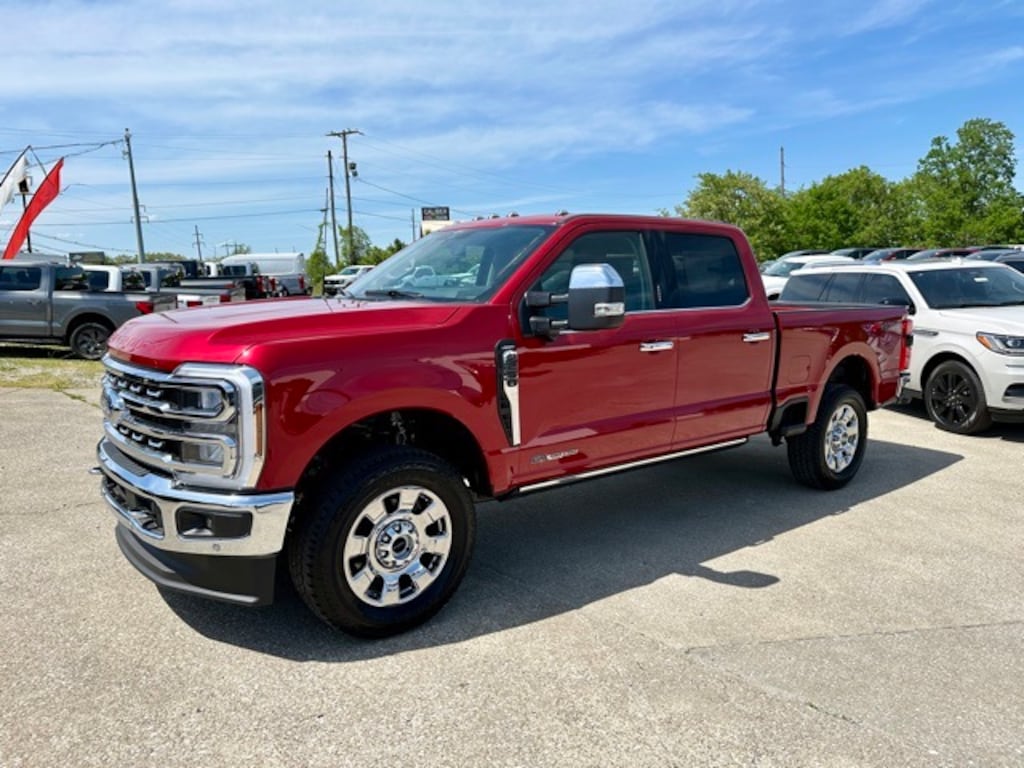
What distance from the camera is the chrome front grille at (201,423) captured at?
3.01 m

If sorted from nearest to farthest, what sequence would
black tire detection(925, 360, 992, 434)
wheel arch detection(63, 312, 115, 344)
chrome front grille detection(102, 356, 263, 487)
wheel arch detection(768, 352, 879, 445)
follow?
chrome front grille detection(102, 356, 263, 487) < wheel arch detection(768, 352, 879, 445) < black tire detection(925, 360, 992, 434) < wheel arch detection(63, 312, 115, 344)

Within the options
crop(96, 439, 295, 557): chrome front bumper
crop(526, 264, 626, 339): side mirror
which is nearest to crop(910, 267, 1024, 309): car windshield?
crop(526, 264, 626, 339): side mirror

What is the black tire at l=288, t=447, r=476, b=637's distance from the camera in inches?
Result: 130

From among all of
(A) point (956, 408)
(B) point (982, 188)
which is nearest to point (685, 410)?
(A) point (956, 408)

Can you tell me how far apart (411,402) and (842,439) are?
4004mm

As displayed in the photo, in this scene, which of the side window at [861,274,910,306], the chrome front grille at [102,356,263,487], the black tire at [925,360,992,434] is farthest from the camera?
the side window at [861,274,910,306]

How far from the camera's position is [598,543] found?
480 cm

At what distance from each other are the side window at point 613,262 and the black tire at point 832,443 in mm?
1983

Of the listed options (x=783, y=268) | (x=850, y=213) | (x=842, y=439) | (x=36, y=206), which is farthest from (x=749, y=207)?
(x=842, y=439)

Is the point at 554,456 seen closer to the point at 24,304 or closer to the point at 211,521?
the point at 211,521

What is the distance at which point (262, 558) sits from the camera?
3.19 metres

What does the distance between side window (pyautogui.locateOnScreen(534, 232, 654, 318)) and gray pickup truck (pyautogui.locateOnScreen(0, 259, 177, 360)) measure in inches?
441

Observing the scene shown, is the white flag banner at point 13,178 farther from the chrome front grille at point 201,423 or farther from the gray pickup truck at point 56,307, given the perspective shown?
the chrome front grille at point 201,423

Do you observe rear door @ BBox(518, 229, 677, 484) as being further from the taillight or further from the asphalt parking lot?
the taillight
